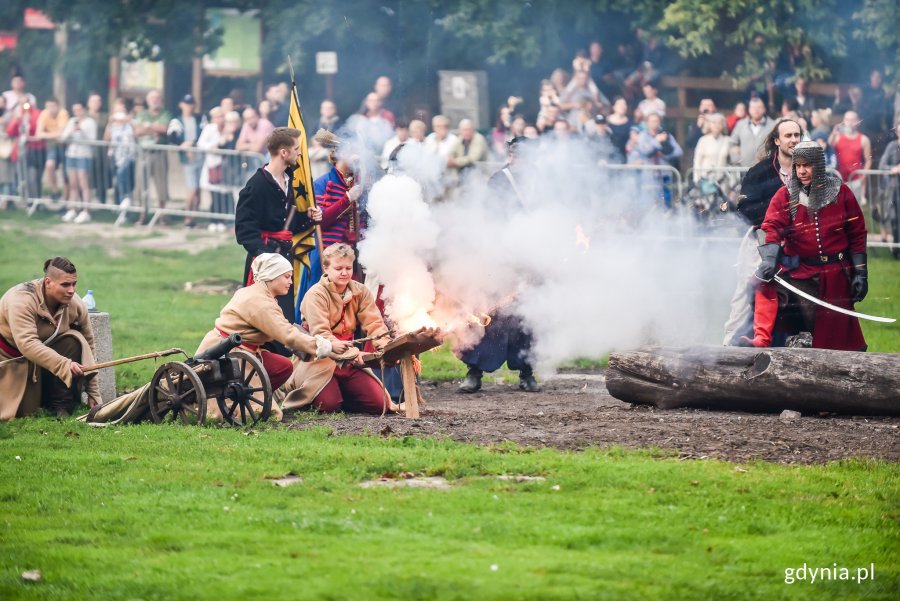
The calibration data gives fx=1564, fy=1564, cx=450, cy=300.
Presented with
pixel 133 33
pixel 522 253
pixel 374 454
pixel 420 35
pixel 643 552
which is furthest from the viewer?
pixel 133 33


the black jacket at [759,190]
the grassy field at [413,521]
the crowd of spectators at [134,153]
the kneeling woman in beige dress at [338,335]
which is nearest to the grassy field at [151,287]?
the crowd of spectators at [134,153]

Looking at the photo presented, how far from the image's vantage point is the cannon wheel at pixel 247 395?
10734 mm

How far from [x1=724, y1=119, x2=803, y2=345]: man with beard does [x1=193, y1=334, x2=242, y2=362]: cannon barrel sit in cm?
389

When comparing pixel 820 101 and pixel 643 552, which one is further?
pixel 820 101

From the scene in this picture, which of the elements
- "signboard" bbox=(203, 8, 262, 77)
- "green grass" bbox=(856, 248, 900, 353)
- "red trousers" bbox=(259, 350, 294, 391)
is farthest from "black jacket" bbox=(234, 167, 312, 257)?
"signboard" bbox=(203, 8, 262, 77)

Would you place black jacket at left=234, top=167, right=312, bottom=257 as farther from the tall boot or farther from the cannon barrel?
the tall boot

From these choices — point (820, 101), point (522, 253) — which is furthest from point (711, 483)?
point (820, 101)

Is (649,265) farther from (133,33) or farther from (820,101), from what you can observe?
(133,33)

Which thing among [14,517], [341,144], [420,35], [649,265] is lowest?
[14,517]

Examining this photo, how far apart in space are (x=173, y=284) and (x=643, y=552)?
1290 centimetres

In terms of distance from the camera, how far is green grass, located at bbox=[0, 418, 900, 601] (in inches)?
271

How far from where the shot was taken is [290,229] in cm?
1266

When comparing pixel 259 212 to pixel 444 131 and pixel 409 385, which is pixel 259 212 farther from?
pixel 444 131

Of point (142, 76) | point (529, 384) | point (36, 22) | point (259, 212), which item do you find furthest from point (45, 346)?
point (36, 22)
